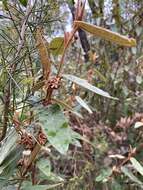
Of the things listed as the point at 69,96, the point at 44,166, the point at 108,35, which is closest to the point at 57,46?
the point at 108,35

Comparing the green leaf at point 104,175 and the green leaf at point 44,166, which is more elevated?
the green leaf at point 44,166

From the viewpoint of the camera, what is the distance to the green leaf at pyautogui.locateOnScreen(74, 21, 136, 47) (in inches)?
27.4

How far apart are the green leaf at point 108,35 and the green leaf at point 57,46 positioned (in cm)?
13

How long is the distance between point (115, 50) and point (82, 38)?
0.17 metres

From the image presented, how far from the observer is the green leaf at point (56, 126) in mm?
713

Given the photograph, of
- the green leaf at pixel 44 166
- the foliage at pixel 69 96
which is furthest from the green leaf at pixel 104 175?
the green leaf at pixel 44 166

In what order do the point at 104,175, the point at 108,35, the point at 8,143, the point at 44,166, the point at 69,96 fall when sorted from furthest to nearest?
the point at 104,175
the point at 69,96
the point at 44,166
the point at 8,143
the point at 108,35

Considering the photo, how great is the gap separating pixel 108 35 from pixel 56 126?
0.16 metres

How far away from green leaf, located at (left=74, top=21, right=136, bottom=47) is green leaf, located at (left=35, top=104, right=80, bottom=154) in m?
0.14

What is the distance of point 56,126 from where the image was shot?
0.74 m

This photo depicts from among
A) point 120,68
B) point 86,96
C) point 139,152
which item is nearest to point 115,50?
point 120,68

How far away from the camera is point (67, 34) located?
0.77m

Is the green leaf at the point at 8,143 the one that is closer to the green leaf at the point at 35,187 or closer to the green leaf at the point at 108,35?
the green leaf at the point at 35,187

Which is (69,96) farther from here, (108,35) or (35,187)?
(108,35)
